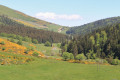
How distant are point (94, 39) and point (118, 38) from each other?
135 feet

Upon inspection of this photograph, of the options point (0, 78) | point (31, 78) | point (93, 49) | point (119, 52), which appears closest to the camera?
point (0, 78)

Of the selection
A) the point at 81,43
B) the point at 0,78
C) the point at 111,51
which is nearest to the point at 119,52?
the point at 111,51

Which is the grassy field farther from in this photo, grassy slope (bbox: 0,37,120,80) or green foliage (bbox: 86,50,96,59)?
green foliage (bbox: 86,50,96,59)

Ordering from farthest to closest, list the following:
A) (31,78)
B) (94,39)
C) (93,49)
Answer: (94,39), (93,49), (31,78)

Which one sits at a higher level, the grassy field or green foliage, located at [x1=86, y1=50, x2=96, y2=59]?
the grassy field

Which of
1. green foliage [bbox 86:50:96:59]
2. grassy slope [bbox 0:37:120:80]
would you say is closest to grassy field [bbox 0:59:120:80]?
grassy slope [bbox 0:37:120:80]

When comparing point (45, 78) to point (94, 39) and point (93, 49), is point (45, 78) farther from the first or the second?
point (94, 39)

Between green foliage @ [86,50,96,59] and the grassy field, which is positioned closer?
the grassy field

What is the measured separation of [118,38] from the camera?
162 meters

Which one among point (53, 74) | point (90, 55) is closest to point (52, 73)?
point (53, 74)

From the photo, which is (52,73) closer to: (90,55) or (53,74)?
(53,74)

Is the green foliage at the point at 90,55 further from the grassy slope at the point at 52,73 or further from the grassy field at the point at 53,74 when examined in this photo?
the grassy field at the point at 53,74

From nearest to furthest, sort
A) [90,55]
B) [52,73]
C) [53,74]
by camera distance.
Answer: [53,74], [52,73], [90,55]

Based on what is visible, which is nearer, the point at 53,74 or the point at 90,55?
the point at 53,74
